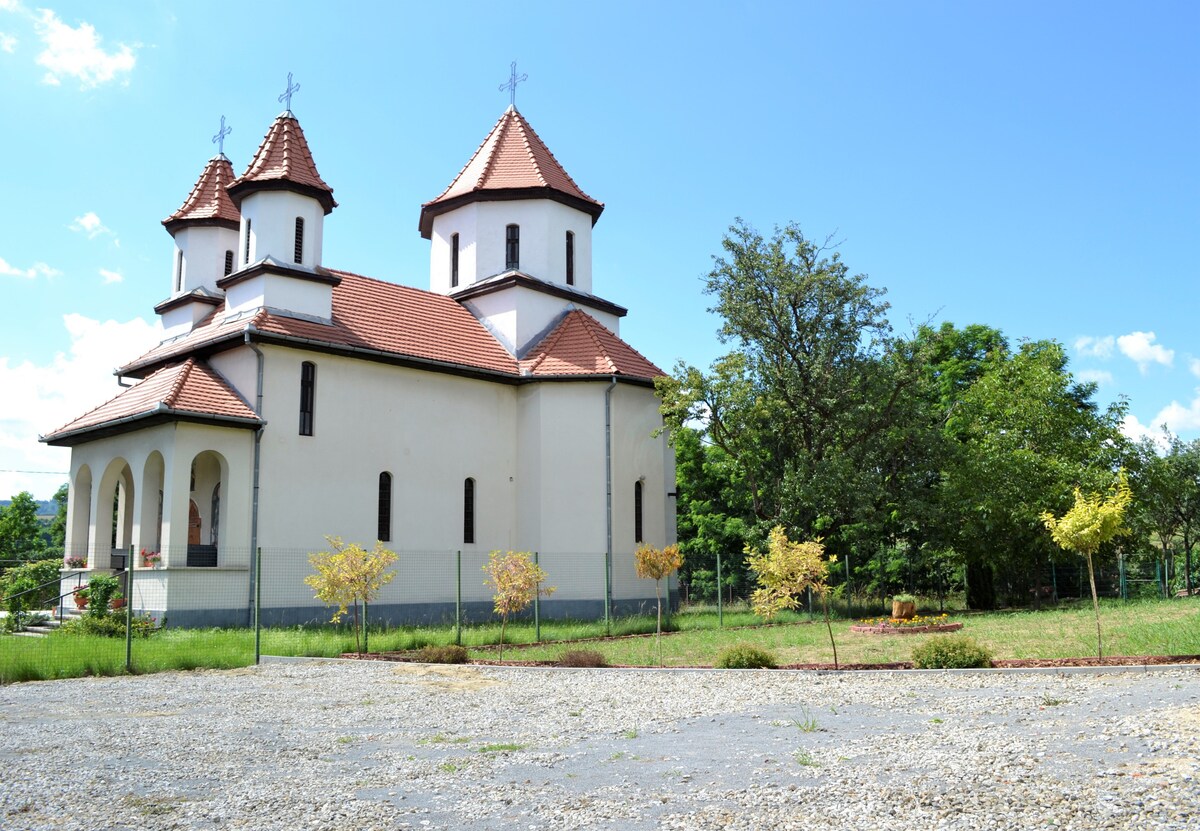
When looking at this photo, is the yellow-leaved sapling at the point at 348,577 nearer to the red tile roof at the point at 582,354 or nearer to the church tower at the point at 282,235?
the church tower at the point at 282,235

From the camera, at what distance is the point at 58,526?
191 feet

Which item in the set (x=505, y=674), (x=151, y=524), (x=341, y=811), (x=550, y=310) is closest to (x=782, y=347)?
(x=550, y=310)

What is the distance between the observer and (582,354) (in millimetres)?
28266

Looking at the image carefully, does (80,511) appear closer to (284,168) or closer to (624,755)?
(284,168)

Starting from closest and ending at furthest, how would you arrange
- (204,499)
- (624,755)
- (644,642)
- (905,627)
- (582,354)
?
(624,755)
(905,627)
(644,642)
(204,499)
(582,354)

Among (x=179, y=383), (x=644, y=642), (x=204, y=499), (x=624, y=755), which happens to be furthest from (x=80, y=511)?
(x=624, y=755)

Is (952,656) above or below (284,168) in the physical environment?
below

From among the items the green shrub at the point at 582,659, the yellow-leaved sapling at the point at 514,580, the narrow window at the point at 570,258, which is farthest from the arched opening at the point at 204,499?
the green shrub at the point at 582,659

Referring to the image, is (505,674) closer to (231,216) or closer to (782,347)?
(782,347)

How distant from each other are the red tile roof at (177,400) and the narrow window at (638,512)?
10759mm

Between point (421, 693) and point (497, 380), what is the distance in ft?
50.5

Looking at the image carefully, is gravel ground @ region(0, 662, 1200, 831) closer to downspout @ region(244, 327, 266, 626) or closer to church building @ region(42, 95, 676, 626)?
downspout @ region(244, 327, 266, 626)

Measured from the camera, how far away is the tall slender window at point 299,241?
25297mm

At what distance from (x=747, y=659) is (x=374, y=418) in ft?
44.0
